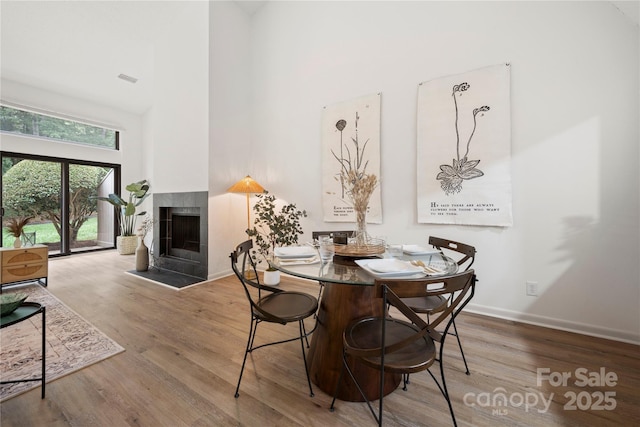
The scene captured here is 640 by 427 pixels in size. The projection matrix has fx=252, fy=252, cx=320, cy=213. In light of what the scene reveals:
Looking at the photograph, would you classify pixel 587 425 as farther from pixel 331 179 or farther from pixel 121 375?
pixel 331 179

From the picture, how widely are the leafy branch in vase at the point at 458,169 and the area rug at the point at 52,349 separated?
319 centimetres

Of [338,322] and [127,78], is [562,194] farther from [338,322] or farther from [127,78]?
[127,78]

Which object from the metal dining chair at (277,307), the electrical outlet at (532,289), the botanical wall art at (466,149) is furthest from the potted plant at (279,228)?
the electrical outlet at (532,289)

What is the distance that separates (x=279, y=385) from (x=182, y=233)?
3383mm

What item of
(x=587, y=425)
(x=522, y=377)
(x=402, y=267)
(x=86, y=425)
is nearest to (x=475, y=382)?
(x=522, y=377)

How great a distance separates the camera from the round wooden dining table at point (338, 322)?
1399 mm

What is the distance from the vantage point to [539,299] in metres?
2.28

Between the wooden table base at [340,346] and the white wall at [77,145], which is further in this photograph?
the white wall at [77,145]

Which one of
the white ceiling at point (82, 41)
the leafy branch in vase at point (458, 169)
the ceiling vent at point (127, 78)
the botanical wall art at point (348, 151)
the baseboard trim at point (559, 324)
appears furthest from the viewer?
the ceiling vent at point (127, 78)

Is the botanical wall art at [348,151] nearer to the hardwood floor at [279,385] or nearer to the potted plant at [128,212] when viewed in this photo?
the hardwood floor at [279,385]

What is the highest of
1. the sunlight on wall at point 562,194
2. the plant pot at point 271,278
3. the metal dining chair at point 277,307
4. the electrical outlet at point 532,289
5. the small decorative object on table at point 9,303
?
the sunlight on wall at point 562,194

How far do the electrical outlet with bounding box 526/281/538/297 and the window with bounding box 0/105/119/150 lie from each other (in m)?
8.08

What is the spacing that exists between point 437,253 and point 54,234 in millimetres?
7123

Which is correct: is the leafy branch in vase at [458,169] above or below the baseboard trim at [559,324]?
above
